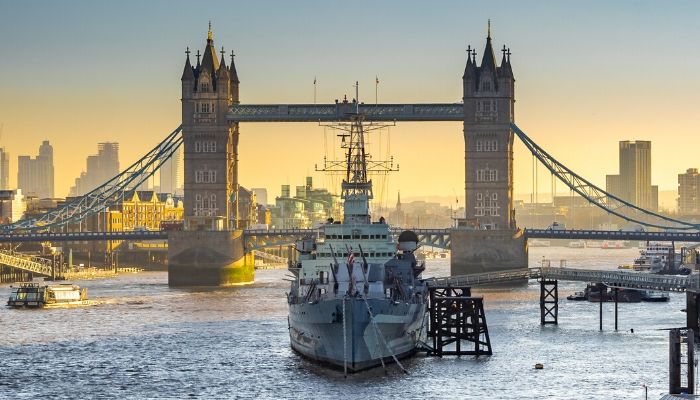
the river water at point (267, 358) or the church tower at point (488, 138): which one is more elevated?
the church tower at point (488, 138)

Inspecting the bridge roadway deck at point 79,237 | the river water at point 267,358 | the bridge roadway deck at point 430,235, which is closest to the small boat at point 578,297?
the river water at point 267,358

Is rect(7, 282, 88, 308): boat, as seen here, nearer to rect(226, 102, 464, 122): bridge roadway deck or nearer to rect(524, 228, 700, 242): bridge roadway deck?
rect(226, 102, 464, 122): bridge roadway deck

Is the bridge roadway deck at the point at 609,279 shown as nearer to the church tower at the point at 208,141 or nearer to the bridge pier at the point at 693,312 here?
the bridge pier at the point at 693,312

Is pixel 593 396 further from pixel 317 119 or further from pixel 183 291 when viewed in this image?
pixel 317 119

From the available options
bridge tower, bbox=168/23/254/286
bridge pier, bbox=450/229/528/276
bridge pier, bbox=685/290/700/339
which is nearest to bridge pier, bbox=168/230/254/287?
bridge tower, bbox=168/23/254/286

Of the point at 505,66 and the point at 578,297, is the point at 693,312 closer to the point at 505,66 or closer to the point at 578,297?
the point at 578,297

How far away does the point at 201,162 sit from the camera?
638 ft

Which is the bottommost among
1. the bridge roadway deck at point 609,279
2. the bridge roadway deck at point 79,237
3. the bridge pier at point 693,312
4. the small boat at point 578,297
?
the small boat at point 578,297

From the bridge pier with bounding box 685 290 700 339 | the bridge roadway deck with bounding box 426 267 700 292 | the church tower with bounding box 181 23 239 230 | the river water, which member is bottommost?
the river water

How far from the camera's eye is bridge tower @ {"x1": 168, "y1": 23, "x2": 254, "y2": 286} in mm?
185500

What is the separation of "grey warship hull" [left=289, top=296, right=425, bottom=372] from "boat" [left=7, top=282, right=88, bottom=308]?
181ft

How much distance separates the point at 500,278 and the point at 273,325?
1870 cm

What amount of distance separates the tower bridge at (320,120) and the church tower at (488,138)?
12cm

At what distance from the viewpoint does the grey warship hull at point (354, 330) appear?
3607 inches
